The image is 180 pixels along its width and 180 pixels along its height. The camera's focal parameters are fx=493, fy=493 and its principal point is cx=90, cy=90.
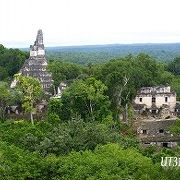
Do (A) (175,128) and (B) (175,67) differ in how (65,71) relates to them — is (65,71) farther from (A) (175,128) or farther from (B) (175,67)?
(B) (175,67)

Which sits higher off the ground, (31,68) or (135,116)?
(31,68)

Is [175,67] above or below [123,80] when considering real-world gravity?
below

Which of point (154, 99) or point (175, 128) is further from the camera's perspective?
point (154, 99)

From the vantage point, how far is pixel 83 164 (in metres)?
24.1

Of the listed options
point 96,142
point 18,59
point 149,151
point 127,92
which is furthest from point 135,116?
point 18,59

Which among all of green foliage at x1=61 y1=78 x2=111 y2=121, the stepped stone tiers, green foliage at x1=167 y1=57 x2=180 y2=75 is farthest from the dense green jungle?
green foliage at x1=167 y1=57 x2=180 y2=75

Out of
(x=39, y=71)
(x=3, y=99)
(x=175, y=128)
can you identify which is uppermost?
(x=39, y=71)

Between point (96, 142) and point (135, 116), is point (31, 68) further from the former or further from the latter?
point (96, 142)

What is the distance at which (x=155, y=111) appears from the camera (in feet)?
148

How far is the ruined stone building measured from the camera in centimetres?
3878

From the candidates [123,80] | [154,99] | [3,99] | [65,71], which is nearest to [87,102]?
[123,80]

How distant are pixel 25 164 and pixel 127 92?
18.8 metres

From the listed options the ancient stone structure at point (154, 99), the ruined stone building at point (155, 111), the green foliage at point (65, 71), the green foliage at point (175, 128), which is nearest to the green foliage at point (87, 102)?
the ruined stone building at point (155, 111)

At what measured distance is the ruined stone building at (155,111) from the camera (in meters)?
38.8
